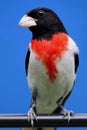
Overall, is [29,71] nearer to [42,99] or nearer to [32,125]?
[42,99]

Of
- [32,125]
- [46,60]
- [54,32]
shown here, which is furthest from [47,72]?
[32,125]

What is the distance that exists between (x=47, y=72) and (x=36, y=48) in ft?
0.36

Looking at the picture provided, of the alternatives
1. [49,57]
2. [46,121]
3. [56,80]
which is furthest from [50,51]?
[46,121]

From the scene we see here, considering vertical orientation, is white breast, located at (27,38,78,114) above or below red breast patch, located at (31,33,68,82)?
below

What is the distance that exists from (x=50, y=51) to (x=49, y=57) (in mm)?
27

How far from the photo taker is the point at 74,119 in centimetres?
97

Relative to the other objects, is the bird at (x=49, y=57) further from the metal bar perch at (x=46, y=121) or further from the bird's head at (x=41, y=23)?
the metal bar perch at (x=46, y=121)

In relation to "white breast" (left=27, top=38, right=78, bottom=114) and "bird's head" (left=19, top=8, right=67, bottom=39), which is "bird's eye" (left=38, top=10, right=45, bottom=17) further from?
"white breast" (left=27, top=38, right=78, bottom=114)

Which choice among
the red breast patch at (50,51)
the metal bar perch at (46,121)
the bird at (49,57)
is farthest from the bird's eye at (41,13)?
the metal bar perch at (46,121)

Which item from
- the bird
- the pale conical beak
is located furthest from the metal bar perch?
the pale conical beak

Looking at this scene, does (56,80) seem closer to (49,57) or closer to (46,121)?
(49,57)

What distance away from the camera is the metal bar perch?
0.94 meters

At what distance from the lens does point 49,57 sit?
1.56m

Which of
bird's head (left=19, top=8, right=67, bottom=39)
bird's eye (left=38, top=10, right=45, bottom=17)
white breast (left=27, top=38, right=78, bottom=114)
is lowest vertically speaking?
white breast (left=27, top=38, right=78, bottom=114)
